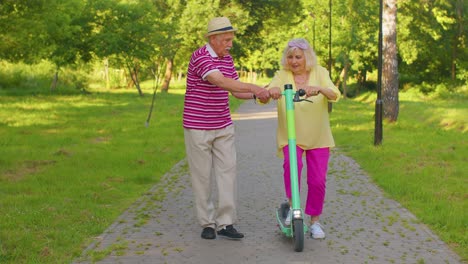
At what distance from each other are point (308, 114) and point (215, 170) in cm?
Result: 94

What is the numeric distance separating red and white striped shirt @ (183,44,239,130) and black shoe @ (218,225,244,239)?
88 cm

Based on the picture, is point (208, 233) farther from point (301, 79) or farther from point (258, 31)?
point (258, 31)

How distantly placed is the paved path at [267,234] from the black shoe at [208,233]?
2.9 inches

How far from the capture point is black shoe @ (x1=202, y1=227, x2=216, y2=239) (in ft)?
20.8

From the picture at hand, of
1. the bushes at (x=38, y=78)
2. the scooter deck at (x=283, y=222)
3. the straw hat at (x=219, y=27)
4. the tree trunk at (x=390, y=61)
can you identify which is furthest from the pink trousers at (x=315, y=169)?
the bushes at (x=38, y=78)

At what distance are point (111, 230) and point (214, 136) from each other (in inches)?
54.3

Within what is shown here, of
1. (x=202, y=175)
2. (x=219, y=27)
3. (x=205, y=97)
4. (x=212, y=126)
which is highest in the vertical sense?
(x=219, y=27)

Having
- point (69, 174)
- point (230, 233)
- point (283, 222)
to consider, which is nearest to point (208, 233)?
point (230, 233)

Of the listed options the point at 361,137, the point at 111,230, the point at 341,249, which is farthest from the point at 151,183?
the point at 361,137

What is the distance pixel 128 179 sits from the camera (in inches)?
399

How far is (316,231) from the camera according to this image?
6309mm

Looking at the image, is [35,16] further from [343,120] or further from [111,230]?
[111,230]

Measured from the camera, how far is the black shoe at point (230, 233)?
628 centimetres

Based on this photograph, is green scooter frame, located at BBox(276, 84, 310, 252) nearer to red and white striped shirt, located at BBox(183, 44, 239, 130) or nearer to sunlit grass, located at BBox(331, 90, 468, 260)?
red and white striped shirt, located at BBox(183, 44, 239, 130)
